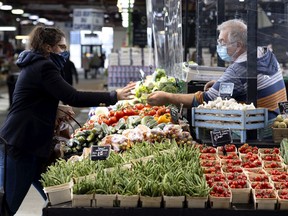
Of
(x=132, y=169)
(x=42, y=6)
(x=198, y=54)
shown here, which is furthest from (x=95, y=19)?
(x=132, y=169)

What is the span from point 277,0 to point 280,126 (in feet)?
12.3

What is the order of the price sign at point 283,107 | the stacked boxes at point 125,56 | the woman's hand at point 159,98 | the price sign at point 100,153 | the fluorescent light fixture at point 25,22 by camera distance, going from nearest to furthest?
the price sign at point 100,153 < the price sign at point 283,107 < the woman's hand at point 159,98 < the stacked boxes at point 125,56 < the fluorescent light fixture at point 25,22

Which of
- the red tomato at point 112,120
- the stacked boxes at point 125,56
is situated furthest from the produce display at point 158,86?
the stacked boxes at point 125,56

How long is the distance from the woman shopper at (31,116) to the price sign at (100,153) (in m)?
0.79

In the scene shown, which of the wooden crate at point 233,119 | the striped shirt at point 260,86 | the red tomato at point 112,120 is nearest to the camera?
the wooden crate at point 233,119

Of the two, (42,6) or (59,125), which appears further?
(42,6)

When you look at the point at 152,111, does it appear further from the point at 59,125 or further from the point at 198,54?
the point at 198,54

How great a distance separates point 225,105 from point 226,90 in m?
0.31

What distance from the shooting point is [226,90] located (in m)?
5.29

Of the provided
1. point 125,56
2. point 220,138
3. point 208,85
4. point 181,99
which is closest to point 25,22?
point 125,56

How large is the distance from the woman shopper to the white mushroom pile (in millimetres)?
937

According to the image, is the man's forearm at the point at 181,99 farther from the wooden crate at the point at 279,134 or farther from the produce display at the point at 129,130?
the wooden crate at the point at 279,134

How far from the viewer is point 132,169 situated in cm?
369

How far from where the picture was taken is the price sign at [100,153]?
12.6 ft
